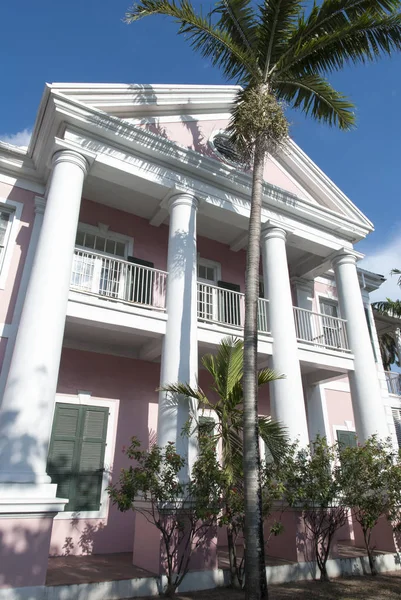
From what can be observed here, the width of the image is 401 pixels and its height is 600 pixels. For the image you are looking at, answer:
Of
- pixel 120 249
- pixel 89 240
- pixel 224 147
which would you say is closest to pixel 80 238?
pixel 89 240

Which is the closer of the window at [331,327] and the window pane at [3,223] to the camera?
the window pane at [3,223]

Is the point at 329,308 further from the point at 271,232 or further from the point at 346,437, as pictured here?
the point at 271,232

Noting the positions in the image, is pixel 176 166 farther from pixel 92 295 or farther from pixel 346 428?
pixel 346 428

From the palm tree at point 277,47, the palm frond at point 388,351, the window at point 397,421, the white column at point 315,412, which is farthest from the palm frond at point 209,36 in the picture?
the palm frond at point 388,351

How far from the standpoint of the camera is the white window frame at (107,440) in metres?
8.71

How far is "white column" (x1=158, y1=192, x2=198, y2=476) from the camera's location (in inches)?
301

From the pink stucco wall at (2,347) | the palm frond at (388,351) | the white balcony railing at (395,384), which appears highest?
the palm frond at (388,351)

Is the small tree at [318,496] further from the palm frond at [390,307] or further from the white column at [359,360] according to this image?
the palm frond at [390,307]

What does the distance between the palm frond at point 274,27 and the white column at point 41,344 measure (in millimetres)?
4178

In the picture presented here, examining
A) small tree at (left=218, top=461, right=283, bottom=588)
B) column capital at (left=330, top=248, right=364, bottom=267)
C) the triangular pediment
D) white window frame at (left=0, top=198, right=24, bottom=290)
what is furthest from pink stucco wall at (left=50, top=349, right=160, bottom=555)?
column capital at (left=330, top=248, right=364, bottom=267)

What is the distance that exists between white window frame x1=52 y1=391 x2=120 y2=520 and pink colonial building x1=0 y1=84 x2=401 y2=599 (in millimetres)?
25

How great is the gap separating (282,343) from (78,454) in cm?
492

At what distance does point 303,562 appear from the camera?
25.5ft

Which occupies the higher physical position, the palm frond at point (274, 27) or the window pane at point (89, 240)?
the palm frond at point (274, 27)
